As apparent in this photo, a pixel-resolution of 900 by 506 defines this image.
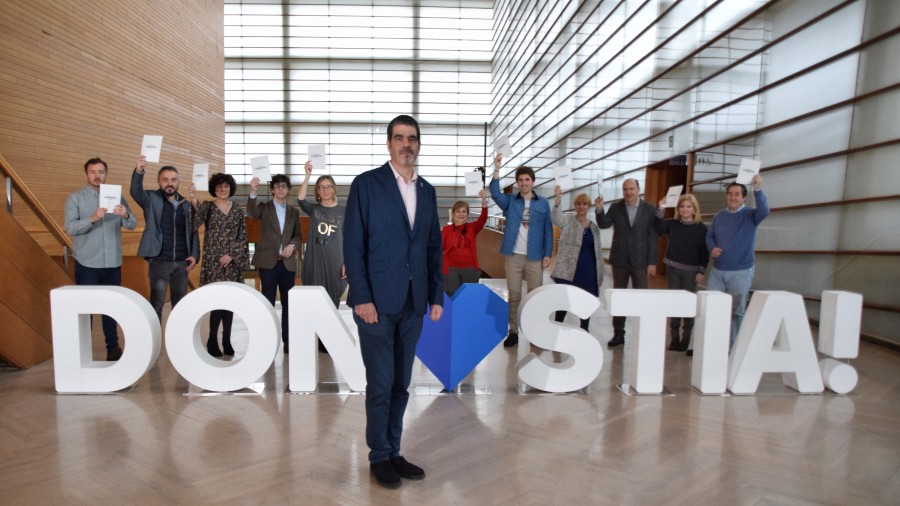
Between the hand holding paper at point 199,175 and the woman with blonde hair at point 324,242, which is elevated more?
the hand holding paper at point 199,175

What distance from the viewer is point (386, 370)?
2.41m

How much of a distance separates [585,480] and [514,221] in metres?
2.94

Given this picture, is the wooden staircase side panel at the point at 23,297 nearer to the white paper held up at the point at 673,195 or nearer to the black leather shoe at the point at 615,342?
the black leather shoe at the point at 615,342

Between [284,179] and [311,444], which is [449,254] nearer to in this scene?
→ [284,179]

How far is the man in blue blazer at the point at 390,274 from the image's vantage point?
2.33m

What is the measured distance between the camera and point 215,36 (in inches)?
625

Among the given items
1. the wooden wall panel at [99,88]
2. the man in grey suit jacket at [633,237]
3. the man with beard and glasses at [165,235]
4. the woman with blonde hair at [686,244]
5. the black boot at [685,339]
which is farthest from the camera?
the wooden wall panel at [99,88]

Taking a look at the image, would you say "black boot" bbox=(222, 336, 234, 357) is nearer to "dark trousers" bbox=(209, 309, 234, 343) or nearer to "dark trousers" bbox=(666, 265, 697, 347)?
"dark trousers" bbox=(209, 309, 234, 343)

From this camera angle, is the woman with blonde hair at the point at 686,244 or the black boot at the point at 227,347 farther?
the woman with blonde hair at the point at 686,244

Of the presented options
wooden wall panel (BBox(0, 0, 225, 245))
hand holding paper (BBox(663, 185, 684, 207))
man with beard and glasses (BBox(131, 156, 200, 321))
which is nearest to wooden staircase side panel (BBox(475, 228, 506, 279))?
hand holding paper (BBox(663, 185, 684, 207))

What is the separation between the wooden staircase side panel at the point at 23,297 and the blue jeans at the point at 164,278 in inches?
35.1

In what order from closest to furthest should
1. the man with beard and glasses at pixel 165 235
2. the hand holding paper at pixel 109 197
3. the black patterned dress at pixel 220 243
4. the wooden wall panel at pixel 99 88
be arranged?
the hand holding paper at pixel 109 197
the man with beard and glasses at pixel 165 235
the black patterned dress at pixel 220 243
the wooden wall panel at pixel 99 88

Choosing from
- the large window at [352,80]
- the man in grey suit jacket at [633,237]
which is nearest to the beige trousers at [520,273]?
the man in grey suit jacket at [633,237]

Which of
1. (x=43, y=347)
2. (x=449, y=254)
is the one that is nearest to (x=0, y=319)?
(x=43, y=347)
